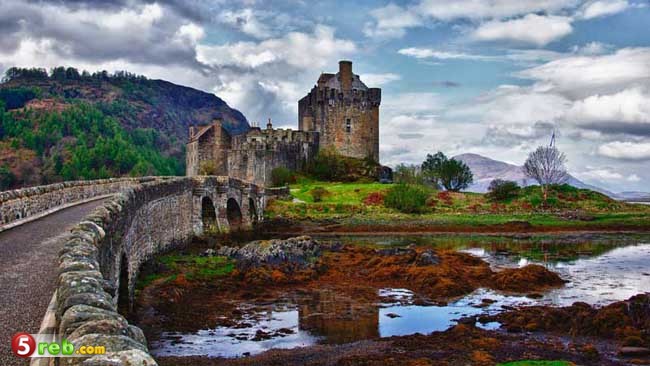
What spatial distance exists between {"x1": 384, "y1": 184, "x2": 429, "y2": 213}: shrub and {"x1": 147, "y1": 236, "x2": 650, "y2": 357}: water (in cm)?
2005

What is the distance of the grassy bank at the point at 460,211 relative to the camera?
4809cm

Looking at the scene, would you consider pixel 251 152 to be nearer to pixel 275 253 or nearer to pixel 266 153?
pixel 266 153

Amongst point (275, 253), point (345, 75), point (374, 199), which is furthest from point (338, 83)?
point (275, 253)

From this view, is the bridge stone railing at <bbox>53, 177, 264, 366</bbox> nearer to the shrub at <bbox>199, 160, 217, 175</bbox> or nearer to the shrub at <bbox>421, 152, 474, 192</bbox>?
the shrub at <bbox>199, 160, 217, 175</bbox>

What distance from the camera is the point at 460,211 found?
53062mm

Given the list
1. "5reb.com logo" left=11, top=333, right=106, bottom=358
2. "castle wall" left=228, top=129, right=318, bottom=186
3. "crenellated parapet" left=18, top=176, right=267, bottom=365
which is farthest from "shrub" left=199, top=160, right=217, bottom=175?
"5reb.com logo" left=11, top=333, right=106, bottom=358

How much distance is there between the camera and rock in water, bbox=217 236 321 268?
90.1 ft

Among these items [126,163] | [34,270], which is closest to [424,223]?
[34,270]

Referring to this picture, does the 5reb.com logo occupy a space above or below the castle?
below

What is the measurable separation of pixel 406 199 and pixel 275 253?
83.2ft

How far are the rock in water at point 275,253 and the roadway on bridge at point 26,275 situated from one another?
37.4ft

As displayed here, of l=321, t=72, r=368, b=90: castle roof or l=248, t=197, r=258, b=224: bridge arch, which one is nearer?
l=248, t=197, r=258, b=224: bridge arch

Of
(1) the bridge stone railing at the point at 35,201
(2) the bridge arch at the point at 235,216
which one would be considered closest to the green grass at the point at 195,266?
(1) the bridge stone railing at the point at 35,201

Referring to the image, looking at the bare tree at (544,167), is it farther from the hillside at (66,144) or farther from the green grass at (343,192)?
the hillside at (66,144)
